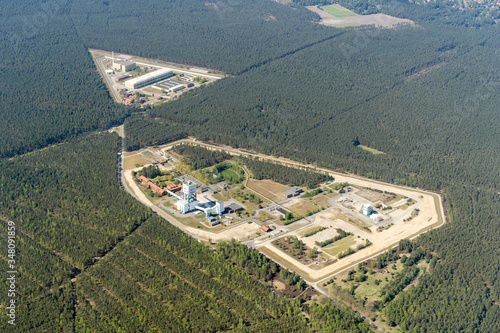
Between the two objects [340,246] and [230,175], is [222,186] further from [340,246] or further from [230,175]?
[340,246]

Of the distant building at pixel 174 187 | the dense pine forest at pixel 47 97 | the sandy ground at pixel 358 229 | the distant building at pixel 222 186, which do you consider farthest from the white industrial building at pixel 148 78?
the distant building at pixel 222 186

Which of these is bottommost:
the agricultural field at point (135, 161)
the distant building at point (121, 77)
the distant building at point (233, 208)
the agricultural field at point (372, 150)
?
the agricultural field at point (135, 161)

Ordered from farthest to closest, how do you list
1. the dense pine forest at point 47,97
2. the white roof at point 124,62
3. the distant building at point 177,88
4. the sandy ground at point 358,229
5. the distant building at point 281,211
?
the white roof at point 124,62, the distant building at point 177,88, the dense pine forest at point 47,97, the distant building at point 281,211, the sandy ground at point 358,229

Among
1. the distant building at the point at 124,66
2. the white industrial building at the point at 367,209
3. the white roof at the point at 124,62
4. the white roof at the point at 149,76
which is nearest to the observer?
the white industrial building at the point at 367,209

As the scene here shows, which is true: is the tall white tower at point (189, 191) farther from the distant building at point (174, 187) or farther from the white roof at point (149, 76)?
the white roof at point (149, 76)

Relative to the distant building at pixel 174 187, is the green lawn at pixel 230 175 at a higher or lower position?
higher

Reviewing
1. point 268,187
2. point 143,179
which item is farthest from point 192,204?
point 268,187

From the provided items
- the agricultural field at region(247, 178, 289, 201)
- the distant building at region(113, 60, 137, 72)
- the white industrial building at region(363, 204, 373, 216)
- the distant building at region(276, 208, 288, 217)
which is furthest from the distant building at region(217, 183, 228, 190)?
the distant building at region(113, 60, 137, 72)

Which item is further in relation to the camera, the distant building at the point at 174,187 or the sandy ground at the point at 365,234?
the distant building at the point at 174,187
